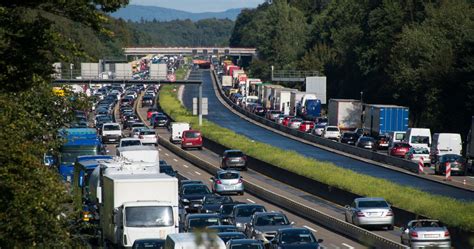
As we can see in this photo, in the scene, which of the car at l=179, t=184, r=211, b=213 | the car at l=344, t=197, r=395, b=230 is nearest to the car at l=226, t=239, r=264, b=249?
the car at l=344, t=197, r=395, b=230

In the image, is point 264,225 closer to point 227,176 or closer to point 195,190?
point 195,190

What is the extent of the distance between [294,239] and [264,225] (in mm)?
4982

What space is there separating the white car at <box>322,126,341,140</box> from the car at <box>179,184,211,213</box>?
44.7 meters

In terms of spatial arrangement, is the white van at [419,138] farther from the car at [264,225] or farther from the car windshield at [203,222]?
the car windshield at [203,222]

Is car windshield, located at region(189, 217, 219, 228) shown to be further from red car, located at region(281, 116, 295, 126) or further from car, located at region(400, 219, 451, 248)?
red car, located at region(281, 116, 295, 126)

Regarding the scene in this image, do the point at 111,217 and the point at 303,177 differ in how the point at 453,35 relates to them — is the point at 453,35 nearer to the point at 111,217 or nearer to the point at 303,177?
the point at 303,177

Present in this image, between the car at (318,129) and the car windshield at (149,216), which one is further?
the car at (318,129)

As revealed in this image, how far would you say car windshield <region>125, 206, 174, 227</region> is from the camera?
31297mm

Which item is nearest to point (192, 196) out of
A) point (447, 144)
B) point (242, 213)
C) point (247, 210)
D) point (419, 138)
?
point (247, 210)

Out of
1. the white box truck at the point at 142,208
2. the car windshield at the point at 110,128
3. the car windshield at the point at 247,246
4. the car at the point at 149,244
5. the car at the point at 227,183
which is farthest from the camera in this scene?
the car windshield at the point at 110,128

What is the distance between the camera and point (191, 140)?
82.6 m

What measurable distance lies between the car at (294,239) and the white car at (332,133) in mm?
59938

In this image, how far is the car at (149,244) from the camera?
28.7 m

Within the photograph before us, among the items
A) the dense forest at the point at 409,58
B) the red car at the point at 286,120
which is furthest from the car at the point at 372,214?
the red car at the point at 286,120
